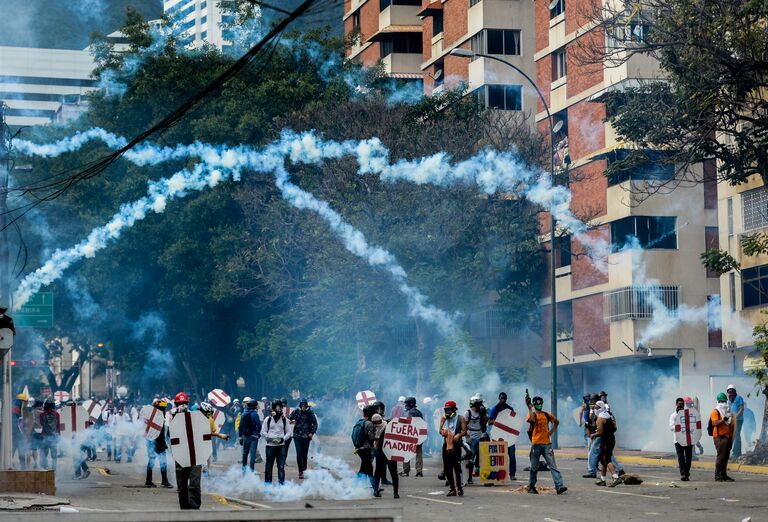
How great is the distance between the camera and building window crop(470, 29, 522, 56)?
60.9 meters

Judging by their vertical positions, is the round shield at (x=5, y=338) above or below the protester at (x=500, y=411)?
above

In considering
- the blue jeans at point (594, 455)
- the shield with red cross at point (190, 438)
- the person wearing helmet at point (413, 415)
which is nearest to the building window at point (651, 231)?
the person wearing helmet at point (413, 415)

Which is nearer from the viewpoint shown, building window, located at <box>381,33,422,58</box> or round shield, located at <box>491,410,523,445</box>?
round shield, located at <box>491,410,523,445</box>

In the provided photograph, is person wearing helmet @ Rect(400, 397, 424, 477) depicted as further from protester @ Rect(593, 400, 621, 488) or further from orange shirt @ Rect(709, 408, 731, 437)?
orange shirt @ Rect(709, 408, 731, 437)

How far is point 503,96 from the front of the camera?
60.8 m

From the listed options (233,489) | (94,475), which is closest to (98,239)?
(94,475)

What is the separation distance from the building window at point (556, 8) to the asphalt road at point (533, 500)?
89.7 ft

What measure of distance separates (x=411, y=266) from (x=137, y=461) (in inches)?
464

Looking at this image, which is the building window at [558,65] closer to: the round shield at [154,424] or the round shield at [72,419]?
the round shield at [72,419]

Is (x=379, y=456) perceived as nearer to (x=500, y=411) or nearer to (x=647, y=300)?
(x=500, y=411)

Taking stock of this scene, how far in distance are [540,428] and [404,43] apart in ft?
182

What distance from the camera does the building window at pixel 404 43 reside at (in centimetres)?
7738

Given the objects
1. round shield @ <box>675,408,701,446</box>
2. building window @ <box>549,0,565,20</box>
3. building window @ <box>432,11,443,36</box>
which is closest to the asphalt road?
round shield @ <box>675,408,701,446</box>

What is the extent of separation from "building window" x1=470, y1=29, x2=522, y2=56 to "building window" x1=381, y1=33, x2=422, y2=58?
1580 centimetres
